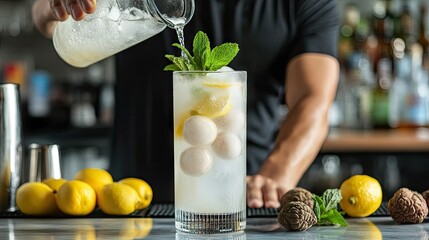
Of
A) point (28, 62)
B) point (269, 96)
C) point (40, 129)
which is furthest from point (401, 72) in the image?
point (28, 62)

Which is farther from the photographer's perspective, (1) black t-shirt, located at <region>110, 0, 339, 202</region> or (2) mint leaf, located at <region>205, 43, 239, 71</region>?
(1) black t-shirt, located at <region>110, 0, 339, 202</region>

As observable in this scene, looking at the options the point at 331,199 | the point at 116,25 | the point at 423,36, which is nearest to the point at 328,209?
the point at 331,199

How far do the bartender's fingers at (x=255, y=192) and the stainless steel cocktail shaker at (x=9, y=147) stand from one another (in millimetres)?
408

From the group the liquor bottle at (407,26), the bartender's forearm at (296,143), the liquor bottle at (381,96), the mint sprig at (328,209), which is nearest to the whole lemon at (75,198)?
the mint sprig at (328,209)

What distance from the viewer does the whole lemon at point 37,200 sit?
1.29 meters

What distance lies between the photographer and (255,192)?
1.45 meters

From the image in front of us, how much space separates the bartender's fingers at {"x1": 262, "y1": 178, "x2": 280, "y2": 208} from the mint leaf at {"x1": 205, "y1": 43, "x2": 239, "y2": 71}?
401mm

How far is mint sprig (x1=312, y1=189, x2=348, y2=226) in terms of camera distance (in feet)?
3.83

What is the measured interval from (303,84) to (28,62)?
2.29m

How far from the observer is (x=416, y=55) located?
3.18m

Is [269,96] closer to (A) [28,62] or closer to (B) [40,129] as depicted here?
(B) [40,129]

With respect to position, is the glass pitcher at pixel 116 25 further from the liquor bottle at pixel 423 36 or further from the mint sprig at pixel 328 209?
the liquor bottle at pixel 423 36

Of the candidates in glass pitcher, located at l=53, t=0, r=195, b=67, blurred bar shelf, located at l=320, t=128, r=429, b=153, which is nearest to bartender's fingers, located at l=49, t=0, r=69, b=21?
glass pitcher, located at l=53, t=0, r=195, b=67

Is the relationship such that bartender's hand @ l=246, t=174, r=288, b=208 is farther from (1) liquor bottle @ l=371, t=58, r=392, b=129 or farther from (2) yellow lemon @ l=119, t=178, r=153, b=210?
(1) liquor bottle @ l=371, t=58, r=392, b=129
